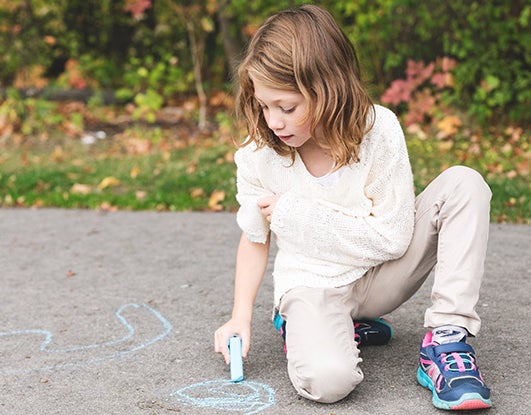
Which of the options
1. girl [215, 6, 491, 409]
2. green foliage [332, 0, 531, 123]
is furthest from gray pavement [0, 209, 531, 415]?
green foliage [332, 0, 531, 123]

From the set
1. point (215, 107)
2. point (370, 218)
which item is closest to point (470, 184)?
point (370, 218)

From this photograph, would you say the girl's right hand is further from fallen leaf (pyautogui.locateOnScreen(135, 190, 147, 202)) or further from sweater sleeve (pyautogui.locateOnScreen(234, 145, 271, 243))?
fallen leaf (pyautogui.locateOnScreen(135, 190, 147, 202))

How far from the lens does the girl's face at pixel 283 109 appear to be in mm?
2193

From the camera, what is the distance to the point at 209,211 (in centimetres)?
469

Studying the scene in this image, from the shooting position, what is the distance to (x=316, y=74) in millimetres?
2186

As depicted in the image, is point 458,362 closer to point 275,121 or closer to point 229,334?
point 229,334

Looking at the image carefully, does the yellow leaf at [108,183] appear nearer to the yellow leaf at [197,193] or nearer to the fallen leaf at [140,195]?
the fallen leaf at [140,195]

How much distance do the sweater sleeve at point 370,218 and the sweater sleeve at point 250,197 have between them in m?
0.09

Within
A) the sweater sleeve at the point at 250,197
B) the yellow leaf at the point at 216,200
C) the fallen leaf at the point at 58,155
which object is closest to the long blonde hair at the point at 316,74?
the sweater sleeve at the point at 250,197

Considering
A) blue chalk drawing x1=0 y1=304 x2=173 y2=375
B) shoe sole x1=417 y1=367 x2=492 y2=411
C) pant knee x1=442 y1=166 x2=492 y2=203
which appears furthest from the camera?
blue chalk drawing x1=0 y1=304 x2=173 y2=375

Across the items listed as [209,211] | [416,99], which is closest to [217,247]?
[209,211]

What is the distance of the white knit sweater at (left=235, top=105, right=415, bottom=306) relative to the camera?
7.63ft

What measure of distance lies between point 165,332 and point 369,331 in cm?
71

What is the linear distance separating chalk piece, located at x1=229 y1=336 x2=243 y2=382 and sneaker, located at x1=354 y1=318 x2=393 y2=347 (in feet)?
1.34
